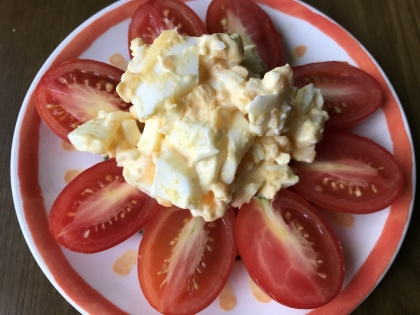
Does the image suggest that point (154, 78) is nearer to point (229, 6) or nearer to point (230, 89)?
point (230, 89)

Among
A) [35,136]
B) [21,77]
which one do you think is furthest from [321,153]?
[21,77]

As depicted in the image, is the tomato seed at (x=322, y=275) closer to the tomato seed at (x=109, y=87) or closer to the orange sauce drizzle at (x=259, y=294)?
the orange sauce drizzle at (x=259, y=294)

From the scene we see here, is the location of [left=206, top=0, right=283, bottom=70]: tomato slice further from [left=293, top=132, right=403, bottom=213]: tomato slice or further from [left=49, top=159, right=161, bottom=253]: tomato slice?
[left=49, top=159, right=161, bottom=253]: tomato slice

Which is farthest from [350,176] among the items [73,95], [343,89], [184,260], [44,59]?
[44,59]

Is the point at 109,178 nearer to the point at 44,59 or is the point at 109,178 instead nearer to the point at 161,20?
the point at 161,20

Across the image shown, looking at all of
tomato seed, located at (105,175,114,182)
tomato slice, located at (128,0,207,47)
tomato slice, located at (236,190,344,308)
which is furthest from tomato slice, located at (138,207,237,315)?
tomato slice, located at (128,0,207,47)

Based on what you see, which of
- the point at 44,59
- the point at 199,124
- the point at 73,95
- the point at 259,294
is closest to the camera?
the point at 199,124
